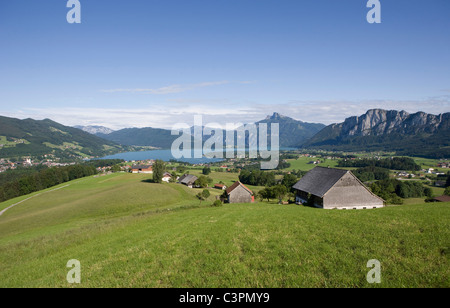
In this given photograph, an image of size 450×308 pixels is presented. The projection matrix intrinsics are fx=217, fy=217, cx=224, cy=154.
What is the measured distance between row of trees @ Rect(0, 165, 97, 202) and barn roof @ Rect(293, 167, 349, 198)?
333ft

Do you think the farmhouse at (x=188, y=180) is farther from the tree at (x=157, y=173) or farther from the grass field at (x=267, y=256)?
the grass field at (x=267, y=256)

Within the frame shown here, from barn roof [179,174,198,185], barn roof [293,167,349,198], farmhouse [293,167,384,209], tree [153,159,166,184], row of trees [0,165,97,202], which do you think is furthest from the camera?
barn roof [179,174,198,185]

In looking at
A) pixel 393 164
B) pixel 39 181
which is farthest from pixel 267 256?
pixel 393 164

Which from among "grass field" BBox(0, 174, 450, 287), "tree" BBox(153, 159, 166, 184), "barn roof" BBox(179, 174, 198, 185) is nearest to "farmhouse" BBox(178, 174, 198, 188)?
"barn roof" BBox(179, 174, 198, 185)

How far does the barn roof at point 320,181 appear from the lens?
123ft

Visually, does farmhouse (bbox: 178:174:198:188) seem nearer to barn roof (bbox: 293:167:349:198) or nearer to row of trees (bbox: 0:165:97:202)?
row of trees (bbox: 0:165:97:202)

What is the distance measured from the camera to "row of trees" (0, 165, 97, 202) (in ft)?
266

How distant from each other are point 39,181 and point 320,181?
356 ft

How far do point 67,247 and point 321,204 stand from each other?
3495 cm

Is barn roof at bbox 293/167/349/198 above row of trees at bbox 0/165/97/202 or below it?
above

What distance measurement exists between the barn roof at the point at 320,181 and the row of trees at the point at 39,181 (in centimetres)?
10145

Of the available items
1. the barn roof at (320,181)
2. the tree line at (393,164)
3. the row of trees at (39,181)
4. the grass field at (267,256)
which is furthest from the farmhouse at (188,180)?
the tree line at (393,164)
